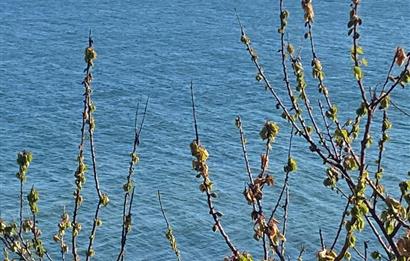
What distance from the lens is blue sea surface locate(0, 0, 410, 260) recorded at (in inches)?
915

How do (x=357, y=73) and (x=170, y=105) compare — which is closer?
(x=357, y=73)

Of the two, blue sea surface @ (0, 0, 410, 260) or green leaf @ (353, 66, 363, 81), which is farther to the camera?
blue sea surface @ (0, 0, 410, 260)

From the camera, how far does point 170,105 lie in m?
31.7

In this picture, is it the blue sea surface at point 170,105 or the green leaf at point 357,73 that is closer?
the green leaf at point 357,73

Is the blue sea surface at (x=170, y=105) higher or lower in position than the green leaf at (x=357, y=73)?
lower

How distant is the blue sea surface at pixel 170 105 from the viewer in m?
23.2

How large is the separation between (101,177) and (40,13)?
22494mm

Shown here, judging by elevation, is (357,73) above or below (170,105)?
above

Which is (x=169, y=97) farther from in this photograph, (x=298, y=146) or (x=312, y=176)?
(x=312, y=176)

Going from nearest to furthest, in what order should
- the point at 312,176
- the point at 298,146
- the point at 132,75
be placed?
1. the point at 312,176
2. the point at 298,146
3. the point at 132,75

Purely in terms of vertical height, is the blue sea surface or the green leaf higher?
the green leaf

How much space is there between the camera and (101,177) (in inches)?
1013

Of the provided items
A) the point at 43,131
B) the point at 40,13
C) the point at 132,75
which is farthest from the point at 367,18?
the point at 43,131

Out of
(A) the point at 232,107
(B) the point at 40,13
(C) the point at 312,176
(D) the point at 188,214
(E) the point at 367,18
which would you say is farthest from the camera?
(B) the point at 40,13
